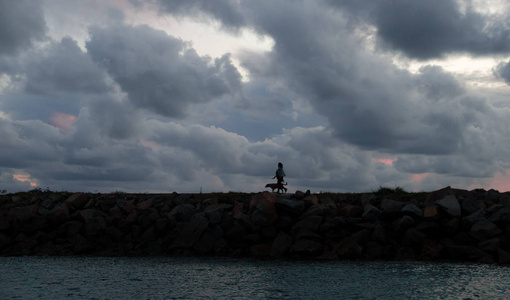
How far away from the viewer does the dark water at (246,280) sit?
14883 millimetres

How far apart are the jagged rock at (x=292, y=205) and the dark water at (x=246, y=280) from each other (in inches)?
143

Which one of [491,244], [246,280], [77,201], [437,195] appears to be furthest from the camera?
[77,201]

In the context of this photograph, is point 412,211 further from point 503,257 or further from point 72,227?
point 72,227

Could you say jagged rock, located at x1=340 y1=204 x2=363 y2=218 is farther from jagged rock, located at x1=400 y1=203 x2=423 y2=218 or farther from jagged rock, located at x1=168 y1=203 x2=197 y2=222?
jagged rock, located at x1=168 y1=203 x2=197 y2=222

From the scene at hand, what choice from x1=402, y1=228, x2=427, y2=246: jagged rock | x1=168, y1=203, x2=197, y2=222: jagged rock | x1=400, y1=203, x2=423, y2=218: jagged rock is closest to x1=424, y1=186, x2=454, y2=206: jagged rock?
x1=400, y1=203, x2=423, y2=218: jagged rock

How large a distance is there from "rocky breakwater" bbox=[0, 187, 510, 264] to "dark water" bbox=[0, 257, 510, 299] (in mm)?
1713

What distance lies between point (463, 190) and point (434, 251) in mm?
5654

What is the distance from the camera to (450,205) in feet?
A: 74.7

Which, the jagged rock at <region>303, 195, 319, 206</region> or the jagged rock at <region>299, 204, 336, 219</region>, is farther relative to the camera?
the jagged rock at <region>303, 195, 319, 206</region>

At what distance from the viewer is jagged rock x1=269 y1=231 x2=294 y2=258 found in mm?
22703

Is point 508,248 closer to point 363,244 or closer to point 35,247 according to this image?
point 363,244

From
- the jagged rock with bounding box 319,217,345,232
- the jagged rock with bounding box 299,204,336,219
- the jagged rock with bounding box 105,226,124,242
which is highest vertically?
the jagged rock with bounding box 299,204,336,219

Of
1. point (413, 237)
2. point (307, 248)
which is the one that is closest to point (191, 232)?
point (307, 248)

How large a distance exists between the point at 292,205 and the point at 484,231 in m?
9.08
